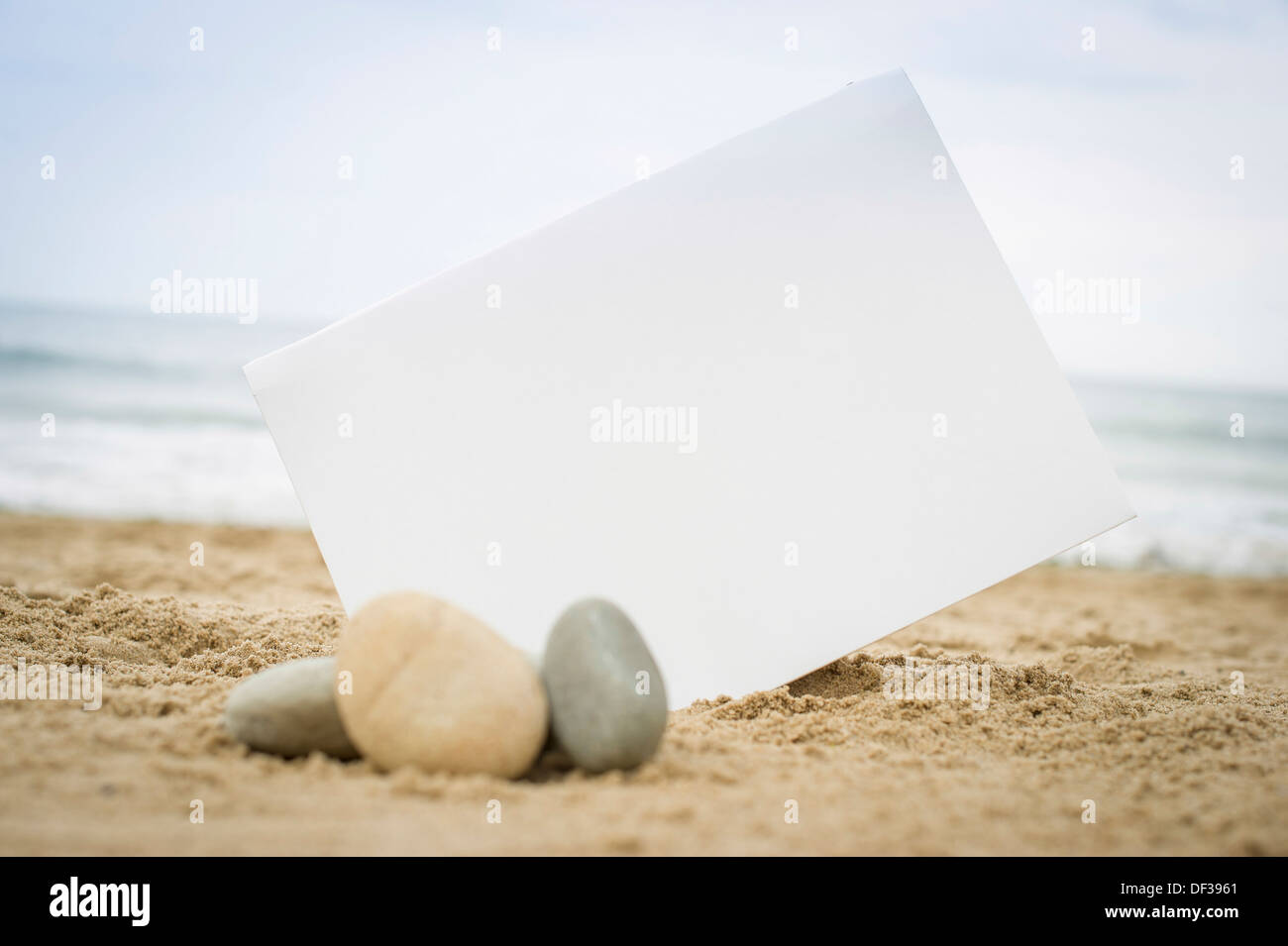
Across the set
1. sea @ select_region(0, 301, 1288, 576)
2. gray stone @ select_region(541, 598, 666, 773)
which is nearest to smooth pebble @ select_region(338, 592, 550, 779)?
gray stone @ select_region(541, 598, 666, 773)

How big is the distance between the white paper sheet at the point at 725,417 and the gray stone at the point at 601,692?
51cm

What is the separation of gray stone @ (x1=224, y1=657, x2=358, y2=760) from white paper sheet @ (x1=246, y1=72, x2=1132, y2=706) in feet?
1.86

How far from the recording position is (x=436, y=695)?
1.91m

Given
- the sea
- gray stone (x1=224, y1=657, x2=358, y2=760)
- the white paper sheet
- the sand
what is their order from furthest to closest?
the sea, the white paper sheet, gray stone (x1=224, y1=657, x2=358, y2=760), the sand

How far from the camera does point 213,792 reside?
5.85 feet

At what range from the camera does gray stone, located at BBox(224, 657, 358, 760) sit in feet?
6.64

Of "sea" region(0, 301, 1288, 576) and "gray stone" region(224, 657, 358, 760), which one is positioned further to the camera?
"sea" region(0, 301, 1288, 576)

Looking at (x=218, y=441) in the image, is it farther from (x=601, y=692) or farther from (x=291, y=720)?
(x=601, y=692)

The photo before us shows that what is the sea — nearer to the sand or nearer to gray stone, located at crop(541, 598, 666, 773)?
the sand

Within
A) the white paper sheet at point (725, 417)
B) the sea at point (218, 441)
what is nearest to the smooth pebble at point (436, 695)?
the white paper sheet at point (725, 417)

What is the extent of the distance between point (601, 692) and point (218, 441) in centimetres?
830

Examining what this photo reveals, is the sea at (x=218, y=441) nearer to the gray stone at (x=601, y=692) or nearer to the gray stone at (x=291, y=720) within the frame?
the gray stone at (x=601, y=692)

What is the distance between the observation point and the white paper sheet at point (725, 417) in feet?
8.23
